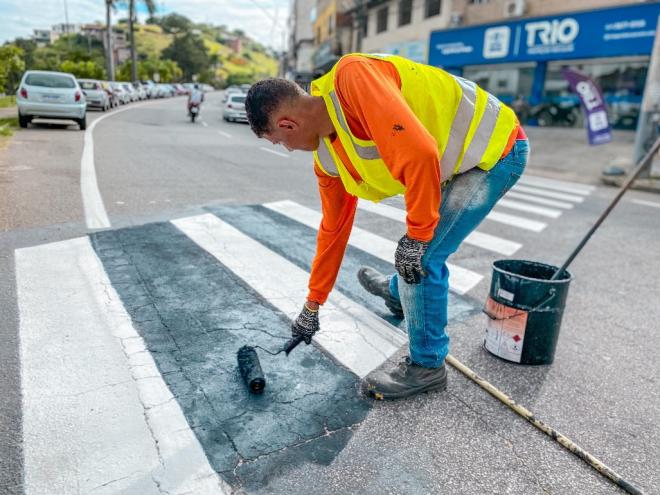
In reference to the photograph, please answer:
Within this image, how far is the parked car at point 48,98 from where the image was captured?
45.0ft

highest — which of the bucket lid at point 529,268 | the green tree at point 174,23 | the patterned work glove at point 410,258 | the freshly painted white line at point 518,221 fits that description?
the green tree at point 174,23

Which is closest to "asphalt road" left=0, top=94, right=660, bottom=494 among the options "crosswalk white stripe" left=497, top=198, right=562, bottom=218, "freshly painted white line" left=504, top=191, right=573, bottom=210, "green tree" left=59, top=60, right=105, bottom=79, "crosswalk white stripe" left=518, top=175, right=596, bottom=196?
"crosswalk white stripe" left=497, top=198, right=562, bottom=218

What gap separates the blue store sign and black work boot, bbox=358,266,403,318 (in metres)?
17.8

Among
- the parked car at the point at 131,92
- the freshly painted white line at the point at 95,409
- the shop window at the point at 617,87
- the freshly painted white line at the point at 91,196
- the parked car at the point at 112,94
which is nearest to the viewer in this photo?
the freshly painted white line at the point at 95,409

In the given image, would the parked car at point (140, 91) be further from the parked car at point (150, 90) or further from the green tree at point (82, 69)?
the green tree at point (82, 69)

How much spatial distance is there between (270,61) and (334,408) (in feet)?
676

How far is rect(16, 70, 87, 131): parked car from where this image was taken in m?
13.7

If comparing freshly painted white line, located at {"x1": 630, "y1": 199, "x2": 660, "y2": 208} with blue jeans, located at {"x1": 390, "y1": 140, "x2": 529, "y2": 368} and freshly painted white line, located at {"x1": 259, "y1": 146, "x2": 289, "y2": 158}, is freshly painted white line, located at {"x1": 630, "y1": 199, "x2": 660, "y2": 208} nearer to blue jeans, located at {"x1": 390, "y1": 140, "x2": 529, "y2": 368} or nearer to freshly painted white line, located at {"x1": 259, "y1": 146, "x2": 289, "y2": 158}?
freshly painted white line, located at {"x1": 259, "y1": 146, "x2": 289, "y2": 158}

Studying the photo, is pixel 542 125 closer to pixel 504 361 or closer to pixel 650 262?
pixel 650 262

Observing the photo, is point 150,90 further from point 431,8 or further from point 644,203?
point 644,203

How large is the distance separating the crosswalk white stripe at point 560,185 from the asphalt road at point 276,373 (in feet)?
16.0

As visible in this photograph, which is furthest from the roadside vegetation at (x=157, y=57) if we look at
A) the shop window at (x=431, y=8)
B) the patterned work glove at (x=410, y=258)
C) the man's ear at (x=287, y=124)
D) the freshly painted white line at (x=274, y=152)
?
the patterned work glove at (x=410, y=258)

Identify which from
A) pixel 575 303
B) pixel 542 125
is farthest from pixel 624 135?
pixel 575 303

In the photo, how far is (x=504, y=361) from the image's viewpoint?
2969 millimetres
